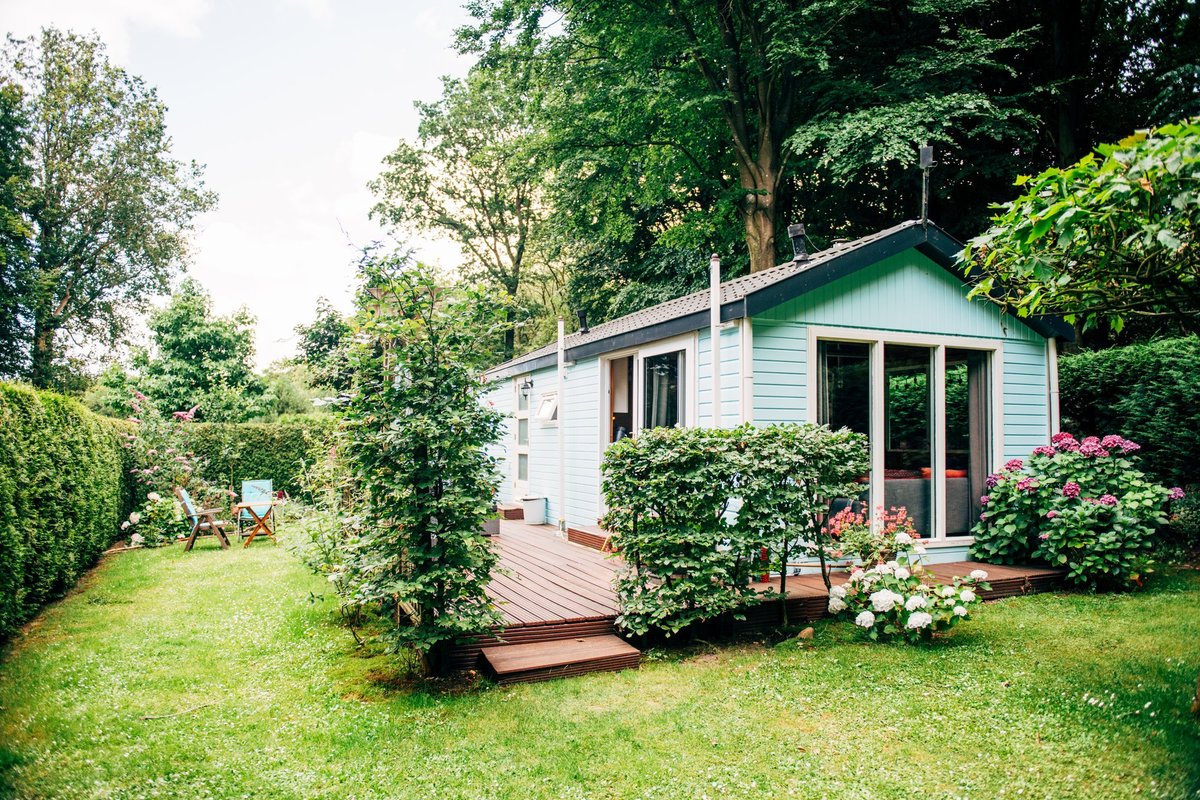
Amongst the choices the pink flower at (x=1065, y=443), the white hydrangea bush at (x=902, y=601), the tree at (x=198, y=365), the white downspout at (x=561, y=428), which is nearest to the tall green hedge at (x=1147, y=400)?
the pink flower at (x=1065, y=443)

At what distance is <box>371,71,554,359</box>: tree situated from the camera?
22766 mm

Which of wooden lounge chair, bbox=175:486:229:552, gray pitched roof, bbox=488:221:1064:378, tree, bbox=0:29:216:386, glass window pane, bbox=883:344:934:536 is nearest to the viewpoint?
gray pitched roof, bbox=488:221:1064:378

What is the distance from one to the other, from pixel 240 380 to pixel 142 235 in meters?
5.53

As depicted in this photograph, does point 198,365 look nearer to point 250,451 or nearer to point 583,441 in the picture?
point 250,451

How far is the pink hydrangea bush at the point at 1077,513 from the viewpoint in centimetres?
546

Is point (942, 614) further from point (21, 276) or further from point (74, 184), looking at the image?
point (74, 184)

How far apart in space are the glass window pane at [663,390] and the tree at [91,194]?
1622cm

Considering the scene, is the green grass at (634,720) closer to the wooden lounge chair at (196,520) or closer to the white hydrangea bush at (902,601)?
the white hydrangea bush at (902,601)

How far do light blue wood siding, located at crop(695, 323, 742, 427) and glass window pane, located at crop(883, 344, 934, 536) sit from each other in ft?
4.94

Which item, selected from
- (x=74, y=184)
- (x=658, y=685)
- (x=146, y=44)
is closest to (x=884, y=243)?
(x=658, y=685)

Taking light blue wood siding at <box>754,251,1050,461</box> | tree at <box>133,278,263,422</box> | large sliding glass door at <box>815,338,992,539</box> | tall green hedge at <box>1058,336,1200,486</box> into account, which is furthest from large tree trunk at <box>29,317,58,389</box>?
tall green hedge at <box>1058,336,1200,486</box>

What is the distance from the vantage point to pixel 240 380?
17.8 metres

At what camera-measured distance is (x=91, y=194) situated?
1788cm

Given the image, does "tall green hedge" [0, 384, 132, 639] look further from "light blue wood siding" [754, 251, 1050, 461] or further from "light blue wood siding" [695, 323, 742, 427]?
"light blue wood siding" [754, 251, 1050, 461]
